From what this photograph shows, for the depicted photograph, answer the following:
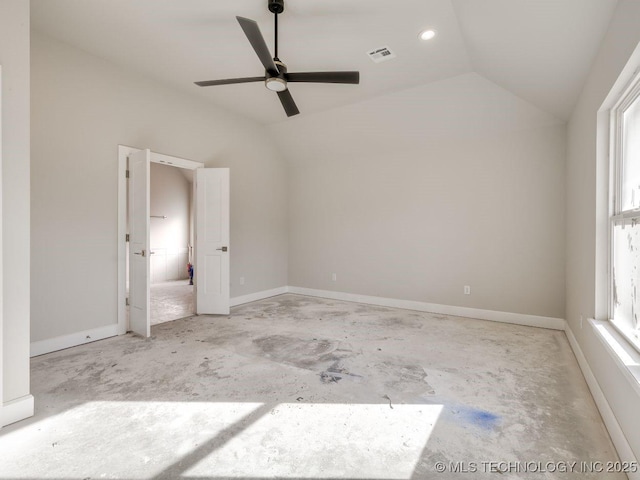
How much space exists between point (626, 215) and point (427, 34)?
2.24 metres

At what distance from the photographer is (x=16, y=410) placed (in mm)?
1942

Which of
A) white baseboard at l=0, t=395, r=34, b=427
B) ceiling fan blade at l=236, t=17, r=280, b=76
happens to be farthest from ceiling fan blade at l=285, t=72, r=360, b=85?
white baseboard at l=0, t=395, r=34, b=427

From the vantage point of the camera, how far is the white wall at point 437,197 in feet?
12.9

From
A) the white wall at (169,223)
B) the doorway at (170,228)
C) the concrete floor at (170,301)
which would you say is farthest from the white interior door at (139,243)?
the white wall at (169,223)

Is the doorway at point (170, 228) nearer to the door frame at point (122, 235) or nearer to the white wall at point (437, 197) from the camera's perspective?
the door frame at point (122, 235)

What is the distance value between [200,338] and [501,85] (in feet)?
15.2

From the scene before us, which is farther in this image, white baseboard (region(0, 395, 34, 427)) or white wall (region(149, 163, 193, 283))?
white wall (region(149, 163, 193, 283))

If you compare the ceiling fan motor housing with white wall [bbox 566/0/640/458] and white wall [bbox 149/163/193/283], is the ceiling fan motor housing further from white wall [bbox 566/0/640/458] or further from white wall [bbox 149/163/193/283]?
white wall [bbox 149/163/193/283]

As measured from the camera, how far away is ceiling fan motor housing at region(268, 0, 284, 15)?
7.98 feet

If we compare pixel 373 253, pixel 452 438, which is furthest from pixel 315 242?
pixel 452 438

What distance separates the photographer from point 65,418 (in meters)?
1.99

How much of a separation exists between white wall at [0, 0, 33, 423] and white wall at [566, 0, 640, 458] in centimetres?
349

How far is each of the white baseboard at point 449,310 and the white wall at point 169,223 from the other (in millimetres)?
3731

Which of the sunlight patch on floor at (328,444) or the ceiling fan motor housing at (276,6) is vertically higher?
the ceiling fan motor housing at (276,6)
